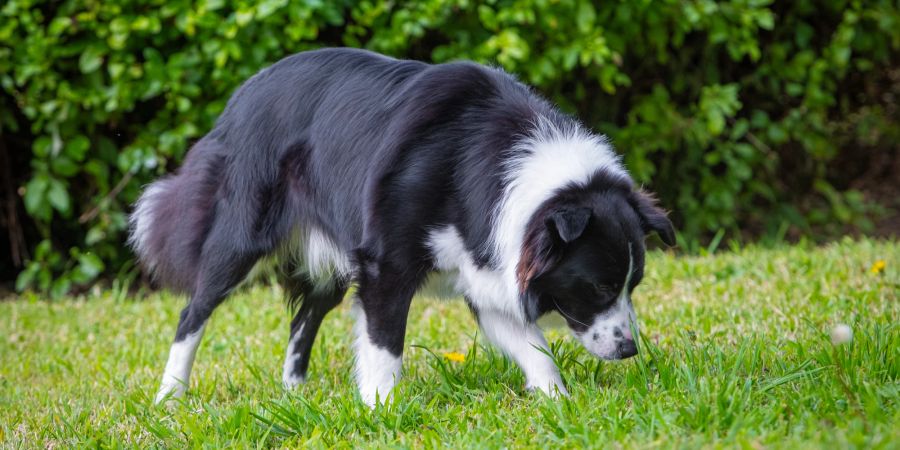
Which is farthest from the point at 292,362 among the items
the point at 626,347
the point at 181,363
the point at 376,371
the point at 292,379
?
the point at 626,347

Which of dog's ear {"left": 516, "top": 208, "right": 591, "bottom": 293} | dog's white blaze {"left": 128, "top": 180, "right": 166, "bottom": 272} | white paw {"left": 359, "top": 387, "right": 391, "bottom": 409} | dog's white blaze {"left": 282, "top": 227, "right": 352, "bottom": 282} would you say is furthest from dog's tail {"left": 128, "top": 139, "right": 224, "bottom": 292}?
dog's ear {"left": 516, "top": 208, "right": 591, "bottom": 293}

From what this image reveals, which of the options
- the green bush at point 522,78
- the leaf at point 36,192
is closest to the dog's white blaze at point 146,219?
the green bush at point 522,78

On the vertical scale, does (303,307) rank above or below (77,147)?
above

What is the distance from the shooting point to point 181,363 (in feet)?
13.2

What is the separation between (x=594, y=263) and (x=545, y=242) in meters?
0.20

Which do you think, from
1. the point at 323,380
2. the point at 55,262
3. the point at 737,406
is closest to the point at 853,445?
the point at 737,406

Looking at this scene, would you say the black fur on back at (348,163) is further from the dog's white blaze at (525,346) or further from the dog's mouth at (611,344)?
the dog's mouth at (611,344)

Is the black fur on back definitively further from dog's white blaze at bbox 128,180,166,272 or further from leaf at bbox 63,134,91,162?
leaf at bbox 63,134,91,162

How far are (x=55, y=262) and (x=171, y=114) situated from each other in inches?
53.9

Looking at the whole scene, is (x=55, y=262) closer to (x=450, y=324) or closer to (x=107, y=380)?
(x=107, y=380)

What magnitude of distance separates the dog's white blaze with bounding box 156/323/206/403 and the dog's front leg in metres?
0.82

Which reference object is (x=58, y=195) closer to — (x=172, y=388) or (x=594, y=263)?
(x=172, y=388)

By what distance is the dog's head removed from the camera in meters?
3.36

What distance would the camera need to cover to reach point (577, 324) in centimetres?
353
